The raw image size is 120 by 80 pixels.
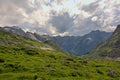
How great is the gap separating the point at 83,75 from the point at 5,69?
5622 centimetres

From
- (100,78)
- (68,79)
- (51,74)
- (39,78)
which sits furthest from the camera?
(100,78)

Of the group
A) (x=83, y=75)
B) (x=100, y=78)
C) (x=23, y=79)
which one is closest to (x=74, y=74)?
(x=83, y=75)

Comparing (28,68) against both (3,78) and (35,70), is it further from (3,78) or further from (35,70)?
(3,78)

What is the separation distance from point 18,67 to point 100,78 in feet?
201

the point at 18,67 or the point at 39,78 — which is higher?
the point at 18,67

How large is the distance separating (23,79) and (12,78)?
6.64 metres

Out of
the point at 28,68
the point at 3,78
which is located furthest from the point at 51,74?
the point at 3,78

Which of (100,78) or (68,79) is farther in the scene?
(100,78)

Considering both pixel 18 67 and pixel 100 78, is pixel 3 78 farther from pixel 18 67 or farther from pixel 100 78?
pixel 100 78

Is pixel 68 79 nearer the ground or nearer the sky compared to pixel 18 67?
nearer the ground

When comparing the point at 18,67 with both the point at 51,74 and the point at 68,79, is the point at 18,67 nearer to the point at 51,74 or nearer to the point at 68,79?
the point at 51,74

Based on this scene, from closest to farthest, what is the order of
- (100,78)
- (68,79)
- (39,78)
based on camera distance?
(39,78) → (68,79) → (100,78)

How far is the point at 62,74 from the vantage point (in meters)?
186

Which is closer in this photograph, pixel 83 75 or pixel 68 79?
pixel 68 79
